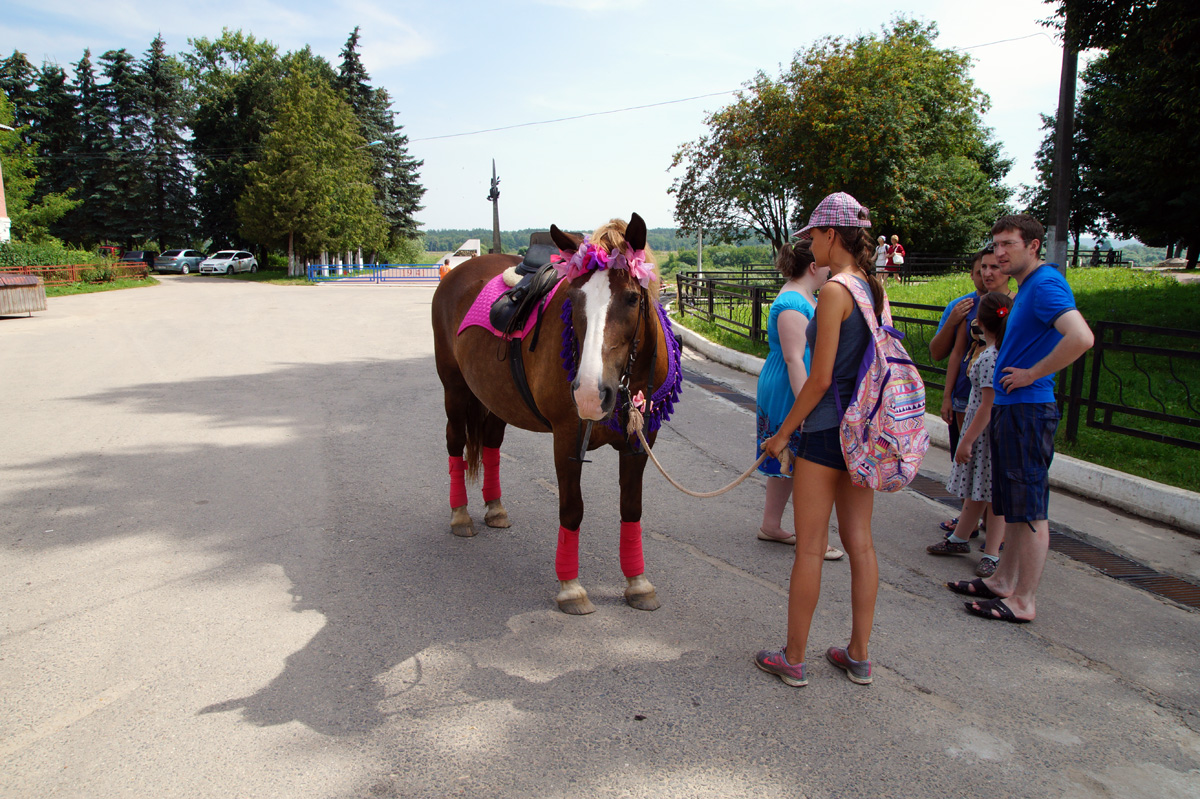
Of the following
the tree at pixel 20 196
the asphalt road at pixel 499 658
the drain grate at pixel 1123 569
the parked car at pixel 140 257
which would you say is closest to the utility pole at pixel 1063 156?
the drain grate at pixel 1123 569

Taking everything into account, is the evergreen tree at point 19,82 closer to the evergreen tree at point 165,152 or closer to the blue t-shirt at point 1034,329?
the evergreen tree at point 165,152

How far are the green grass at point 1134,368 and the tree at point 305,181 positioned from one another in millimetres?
30609

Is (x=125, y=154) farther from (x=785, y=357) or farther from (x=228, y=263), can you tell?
(x=785, y=357)

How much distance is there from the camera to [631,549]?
12.5 feet

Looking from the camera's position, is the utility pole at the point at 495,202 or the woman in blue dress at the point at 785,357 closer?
the woman in blue dress at the point at 785,357

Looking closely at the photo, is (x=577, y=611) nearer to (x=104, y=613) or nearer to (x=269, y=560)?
(x=269, y=560)

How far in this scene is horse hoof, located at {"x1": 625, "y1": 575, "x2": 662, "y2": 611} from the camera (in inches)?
148

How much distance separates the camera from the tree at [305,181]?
4028 centimetres

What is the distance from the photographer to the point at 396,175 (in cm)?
5556

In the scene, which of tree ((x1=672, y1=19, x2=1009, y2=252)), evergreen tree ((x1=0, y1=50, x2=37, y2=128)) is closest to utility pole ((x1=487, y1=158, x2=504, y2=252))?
tree ((x1=672, y1=19, x2=1009, y2=252))

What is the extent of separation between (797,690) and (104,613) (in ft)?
11.3

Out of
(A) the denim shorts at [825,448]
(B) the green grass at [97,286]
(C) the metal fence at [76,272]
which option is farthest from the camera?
(C) the metal fence at [76,272]

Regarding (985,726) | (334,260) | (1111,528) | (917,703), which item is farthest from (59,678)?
(334,260)

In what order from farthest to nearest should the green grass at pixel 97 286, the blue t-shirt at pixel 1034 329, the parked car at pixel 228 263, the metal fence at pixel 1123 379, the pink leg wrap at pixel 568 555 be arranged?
the parked car at pixel 228 263 → the green grass at pixel 97 286 → the metal fence at pixel 1123 379 → the pink leg wrap at pixel 568 555 → the blue t-shirt at pixel 1034 329
